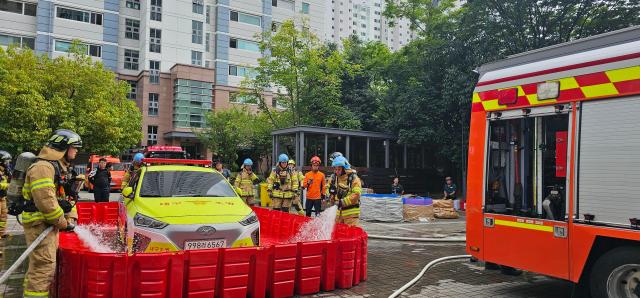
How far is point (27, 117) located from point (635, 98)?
71.9ft

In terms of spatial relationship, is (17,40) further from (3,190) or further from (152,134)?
(3,190)

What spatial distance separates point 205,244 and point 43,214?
1.92 m

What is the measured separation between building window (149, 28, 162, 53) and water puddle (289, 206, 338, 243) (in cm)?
3982

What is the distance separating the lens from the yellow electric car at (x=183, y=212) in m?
5.88

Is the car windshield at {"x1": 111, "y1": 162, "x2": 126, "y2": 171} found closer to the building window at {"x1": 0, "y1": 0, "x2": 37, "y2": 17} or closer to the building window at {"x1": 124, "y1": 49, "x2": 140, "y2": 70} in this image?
the building window at {"x1": 124, "y1": 49, "x2": 140, "y2": 70}

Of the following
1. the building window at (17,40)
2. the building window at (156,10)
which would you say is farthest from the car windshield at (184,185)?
the building window at (156,10)

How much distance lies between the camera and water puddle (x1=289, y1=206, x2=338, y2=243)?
7.86 meters

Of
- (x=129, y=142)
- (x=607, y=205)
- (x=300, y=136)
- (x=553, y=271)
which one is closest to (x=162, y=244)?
(x=553, y=271)

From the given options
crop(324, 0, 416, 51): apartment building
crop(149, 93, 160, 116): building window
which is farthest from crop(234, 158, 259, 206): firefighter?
crop(324, 0, 416, 51): apartment building

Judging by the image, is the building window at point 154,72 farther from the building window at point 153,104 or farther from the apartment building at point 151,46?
the building window at point 153,104

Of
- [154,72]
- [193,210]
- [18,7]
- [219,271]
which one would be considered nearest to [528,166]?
[219,271]

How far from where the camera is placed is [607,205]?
15.4 ft

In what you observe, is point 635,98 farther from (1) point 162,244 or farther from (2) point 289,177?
(2) point 289,177

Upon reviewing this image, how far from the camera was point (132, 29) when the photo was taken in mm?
45125
